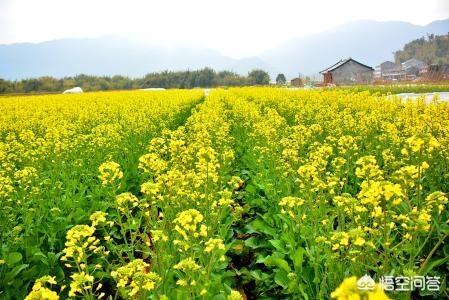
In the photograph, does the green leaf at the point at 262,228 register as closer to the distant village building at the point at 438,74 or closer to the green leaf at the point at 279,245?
the green leaf at the point at 279,245

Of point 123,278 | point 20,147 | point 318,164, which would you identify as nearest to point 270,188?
point 318,164

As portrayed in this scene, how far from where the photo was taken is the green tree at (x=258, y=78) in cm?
8006

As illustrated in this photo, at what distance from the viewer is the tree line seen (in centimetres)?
7156

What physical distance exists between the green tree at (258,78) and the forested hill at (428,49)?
59.0 meters

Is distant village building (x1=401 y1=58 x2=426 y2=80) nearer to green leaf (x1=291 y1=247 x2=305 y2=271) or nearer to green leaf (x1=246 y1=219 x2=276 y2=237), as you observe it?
green leaf (x1=246 y1=219 x2=276 y2=237)

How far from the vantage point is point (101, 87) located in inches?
3093

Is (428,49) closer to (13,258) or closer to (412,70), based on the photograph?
(412,70)

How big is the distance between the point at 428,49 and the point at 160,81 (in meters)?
89.8

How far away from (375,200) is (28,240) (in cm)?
375

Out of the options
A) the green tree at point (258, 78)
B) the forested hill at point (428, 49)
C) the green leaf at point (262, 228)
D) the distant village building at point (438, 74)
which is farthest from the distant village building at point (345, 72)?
the green leaf at point (262, 228)

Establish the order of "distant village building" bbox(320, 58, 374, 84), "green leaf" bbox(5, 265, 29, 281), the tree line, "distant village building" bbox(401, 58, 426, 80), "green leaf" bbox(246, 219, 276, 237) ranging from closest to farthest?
"green leaf" bbox(5, 265, 29, 281)
"green leaf" bbox(246, 219, 276, 237)
"distant village building" bbox(401, 58, 426, 80)
"distant village building" bbox(320, 58, 374, 84)
the tree line

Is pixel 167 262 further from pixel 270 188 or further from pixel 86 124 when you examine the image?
pixel 86 124

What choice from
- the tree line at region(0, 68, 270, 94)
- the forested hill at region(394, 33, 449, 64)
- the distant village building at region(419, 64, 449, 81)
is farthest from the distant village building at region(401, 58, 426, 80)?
the tree line at region(0, 68, 270, 94)

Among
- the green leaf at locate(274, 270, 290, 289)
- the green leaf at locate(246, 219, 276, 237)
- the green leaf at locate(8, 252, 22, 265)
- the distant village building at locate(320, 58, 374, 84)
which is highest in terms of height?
the distant village building at locate(320, 58, 374, 84)
